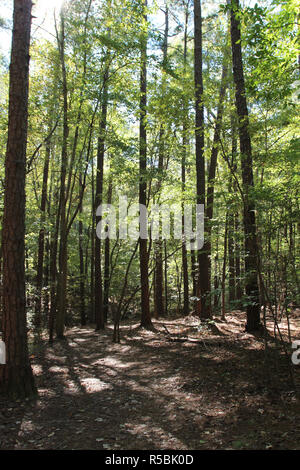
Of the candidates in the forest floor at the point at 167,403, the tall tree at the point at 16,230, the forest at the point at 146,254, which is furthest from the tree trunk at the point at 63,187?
the tall tree at the point at 16,230

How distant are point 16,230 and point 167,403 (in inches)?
140

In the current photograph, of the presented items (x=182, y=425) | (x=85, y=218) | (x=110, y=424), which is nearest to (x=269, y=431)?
(x=182, y=425)

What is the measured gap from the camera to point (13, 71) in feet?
16.1

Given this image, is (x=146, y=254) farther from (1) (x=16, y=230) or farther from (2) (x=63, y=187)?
(1) (x=16, y=230)

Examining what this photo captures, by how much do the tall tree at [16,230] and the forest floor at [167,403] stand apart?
17.2 inches

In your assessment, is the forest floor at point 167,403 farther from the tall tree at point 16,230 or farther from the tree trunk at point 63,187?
the tree trunk at point 63,187

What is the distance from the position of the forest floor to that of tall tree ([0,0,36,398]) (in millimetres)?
437

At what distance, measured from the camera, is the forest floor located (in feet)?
11.4

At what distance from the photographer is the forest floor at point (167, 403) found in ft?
11.4

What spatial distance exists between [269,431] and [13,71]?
6.20 meters

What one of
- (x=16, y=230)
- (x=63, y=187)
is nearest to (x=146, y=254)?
(x=63, y=187)

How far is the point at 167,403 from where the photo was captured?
4559 mm

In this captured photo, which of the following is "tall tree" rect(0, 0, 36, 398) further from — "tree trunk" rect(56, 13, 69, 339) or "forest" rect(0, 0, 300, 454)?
"tree trunk" rect(56, 13, 69, 339)

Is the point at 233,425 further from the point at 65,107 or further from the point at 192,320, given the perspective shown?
the point at 65,107
